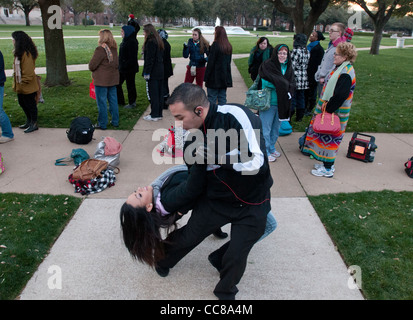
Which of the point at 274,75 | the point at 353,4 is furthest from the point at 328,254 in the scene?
the point at 353,4

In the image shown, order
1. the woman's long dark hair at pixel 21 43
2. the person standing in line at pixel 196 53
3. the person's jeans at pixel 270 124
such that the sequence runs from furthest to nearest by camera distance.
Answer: the person standing in line at pixel 196 53 < the woman's long dark hair at pixel 21 43 < the person's jeans at pixel 270 124

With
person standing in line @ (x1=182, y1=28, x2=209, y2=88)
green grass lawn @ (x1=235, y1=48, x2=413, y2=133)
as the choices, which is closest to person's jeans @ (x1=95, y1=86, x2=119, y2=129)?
person standing in line @ (x1=182, y1=28, x2=209, y2=88)

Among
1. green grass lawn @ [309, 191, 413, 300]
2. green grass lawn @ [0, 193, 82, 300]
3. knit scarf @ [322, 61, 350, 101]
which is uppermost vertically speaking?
knit scarf @ [322, 61, 350, 101]

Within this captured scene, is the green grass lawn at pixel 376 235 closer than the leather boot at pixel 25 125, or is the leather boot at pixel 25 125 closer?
the green grass lawn at pixel 376 235

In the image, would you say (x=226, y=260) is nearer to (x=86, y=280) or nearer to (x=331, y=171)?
(x=86, y=280)

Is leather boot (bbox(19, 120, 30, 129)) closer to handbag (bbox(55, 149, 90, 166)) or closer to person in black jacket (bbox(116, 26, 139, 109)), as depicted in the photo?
handbag (bbox(55, 149, 90, 166))

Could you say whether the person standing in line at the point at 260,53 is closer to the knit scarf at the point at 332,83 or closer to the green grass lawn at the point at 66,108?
the green grass lawn at the point at 66,108

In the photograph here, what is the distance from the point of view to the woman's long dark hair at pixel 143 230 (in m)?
2.69

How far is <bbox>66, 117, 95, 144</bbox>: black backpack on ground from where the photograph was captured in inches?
240

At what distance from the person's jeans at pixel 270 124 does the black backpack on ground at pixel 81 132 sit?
9.63ft

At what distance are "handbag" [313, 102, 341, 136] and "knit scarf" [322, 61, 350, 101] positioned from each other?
12 centimetres

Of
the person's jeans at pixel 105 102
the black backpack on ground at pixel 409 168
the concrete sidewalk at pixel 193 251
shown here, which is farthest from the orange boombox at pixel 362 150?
the person's jeans at pixel 105 102

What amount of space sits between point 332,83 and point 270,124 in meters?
1.14
